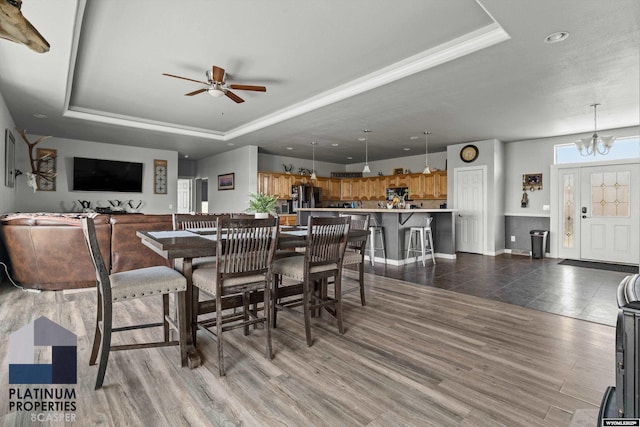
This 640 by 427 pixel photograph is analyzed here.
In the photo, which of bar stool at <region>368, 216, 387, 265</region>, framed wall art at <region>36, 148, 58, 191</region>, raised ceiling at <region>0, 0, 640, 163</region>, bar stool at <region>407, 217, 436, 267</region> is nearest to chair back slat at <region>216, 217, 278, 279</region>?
raised ceiling at <region>0, 0, 640, 163</region>

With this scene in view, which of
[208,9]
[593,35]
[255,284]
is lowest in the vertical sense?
[255,284]

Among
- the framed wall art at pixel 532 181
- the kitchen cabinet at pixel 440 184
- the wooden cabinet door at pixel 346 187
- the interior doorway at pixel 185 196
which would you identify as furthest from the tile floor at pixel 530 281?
the interior doorway at pixel 185 196

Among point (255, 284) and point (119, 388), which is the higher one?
point (255, 284)

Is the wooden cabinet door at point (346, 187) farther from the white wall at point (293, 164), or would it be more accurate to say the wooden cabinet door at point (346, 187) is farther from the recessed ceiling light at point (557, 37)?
the recessed ceiling light at point (557, 37)

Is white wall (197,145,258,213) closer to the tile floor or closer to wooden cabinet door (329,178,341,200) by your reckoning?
wooden cabinet door (329,178,341,200)

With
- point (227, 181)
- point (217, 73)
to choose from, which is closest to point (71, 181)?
point (227, 181)

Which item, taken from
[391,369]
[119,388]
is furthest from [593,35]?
[119,388]

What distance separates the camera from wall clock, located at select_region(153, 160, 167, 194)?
27.0 feet

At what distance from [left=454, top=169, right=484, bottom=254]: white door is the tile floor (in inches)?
36.2

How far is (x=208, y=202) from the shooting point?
374 inches

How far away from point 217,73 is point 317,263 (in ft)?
8.15

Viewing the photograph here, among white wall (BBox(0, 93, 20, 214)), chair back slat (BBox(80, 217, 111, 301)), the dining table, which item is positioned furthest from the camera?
white wall (BBox(0, 93, 20, 214))

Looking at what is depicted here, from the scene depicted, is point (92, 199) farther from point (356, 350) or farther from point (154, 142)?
point (356, 350)

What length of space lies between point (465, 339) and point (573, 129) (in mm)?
5607
